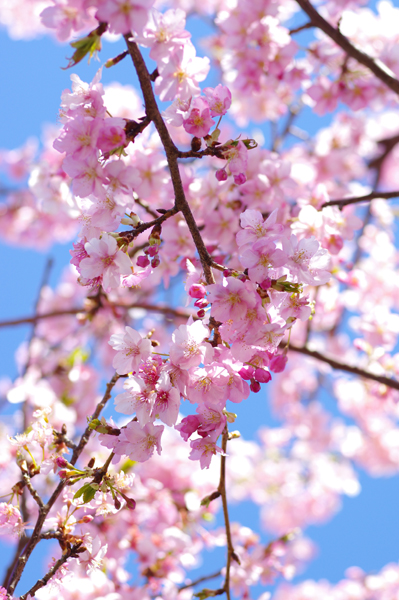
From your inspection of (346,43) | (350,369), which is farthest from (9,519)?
(346,43)

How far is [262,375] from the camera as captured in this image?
1.28 metres

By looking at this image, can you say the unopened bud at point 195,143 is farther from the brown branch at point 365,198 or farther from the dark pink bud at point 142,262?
the brown branch at point 365,198

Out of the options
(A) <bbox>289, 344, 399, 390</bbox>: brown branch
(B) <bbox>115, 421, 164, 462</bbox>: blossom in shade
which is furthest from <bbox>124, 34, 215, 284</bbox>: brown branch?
(A) <bbox>289, 344, 399, 390</bbox>: brown branch

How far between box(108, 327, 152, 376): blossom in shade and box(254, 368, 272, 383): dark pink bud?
305mm

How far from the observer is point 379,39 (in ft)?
11.5

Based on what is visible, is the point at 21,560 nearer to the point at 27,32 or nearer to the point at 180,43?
the point at 180,43

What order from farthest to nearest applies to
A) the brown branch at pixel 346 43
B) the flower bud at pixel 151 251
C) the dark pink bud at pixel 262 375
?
the brown branch at pixel 346 43 < the flower bud at pixel 151 251 < the dark pink bud at pixel 262 375

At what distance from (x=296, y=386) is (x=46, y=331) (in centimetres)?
372

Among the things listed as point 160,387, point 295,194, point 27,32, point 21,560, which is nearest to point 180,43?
point 160,387

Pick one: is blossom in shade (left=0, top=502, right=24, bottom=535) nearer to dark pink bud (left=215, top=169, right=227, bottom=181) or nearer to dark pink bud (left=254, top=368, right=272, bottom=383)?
dark pink bud (left=254, top=368, right=272, bottom=383)

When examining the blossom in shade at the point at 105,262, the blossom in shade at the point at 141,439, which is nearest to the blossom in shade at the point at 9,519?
the blossom in shade at the point at 141,439

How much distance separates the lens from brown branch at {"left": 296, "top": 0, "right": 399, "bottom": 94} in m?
2.33

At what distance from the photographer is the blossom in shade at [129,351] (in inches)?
51.9

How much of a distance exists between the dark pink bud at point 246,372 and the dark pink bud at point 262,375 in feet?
0.07
